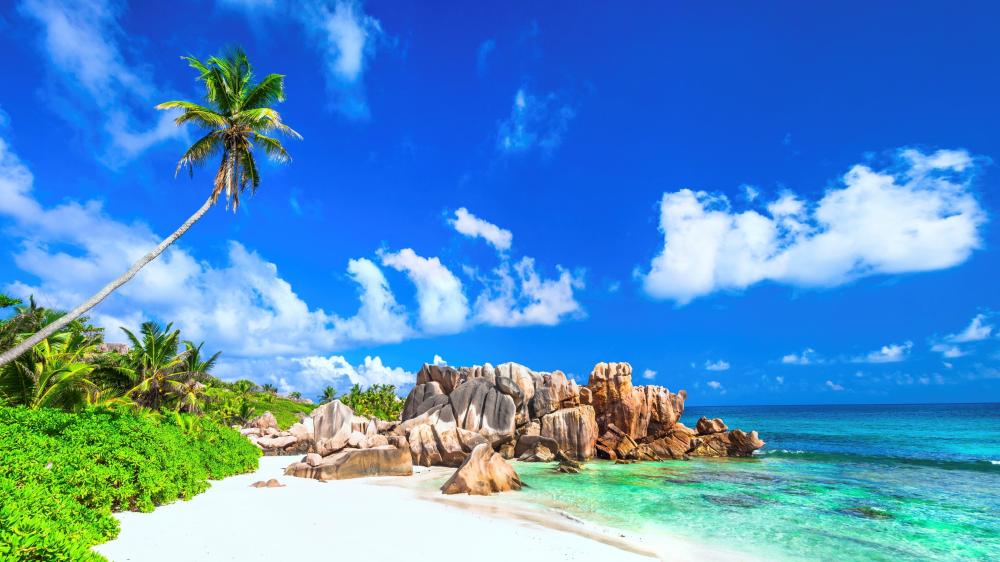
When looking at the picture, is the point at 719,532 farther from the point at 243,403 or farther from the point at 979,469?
the point at 243,403

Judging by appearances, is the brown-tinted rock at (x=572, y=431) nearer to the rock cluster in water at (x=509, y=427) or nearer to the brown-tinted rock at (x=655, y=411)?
the rock cluster in water at (x=509, y=427)

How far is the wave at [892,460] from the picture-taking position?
1534 inches

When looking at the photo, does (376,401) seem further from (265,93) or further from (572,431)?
(265,93)

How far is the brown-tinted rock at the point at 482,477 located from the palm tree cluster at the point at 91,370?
15783 millimetres

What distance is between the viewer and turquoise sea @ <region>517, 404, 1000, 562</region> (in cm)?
1650

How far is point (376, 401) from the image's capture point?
7894 centimetres

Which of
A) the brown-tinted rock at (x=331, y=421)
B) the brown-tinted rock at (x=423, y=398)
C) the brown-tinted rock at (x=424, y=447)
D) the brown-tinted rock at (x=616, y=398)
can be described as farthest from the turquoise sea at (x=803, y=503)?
the brown-tinted rock at (x=331, y=421)

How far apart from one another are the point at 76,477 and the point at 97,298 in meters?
9.75

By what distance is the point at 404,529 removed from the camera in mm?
13750

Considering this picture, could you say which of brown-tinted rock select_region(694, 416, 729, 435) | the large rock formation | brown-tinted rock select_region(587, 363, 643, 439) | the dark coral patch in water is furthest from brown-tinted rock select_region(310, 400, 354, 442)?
brown-tinted rock select_region(694, 416, 729, 435)

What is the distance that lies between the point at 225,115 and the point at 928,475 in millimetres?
52021

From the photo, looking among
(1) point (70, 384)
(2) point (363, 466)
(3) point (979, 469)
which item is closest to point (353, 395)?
(2) point (363, 466)

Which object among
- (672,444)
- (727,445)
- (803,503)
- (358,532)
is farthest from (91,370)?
(727,445)

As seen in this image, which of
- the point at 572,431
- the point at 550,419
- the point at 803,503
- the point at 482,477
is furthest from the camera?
the point at 550,419
